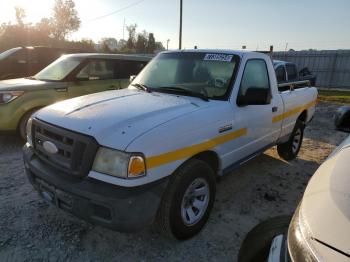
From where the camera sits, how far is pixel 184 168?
2.78 m

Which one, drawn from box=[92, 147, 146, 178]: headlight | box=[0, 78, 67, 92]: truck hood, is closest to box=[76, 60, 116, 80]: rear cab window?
box=[0, 78, 67, 92]: truck hood

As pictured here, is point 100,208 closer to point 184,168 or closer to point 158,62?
point 184,168

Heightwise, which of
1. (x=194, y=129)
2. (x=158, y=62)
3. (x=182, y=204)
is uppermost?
(x=158, y=62)

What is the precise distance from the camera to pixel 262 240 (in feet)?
7.65

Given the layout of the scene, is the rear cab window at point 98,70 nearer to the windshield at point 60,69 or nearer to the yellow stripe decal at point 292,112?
the windshield at point 60,69

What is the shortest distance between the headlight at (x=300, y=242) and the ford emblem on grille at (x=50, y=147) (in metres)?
2.06

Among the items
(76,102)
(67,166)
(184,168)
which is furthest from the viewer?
(76,102)

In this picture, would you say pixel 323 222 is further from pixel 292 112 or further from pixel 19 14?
pixel 19 14

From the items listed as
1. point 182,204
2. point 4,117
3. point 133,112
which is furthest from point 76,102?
point 4,117

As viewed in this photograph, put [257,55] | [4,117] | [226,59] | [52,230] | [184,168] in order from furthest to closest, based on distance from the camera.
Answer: [4,117] → [257,55] → [226,59] → [52,230] → [184,168]

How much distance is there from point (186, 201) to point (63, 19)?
209ft

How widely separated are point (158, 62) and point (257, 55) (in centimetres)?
136

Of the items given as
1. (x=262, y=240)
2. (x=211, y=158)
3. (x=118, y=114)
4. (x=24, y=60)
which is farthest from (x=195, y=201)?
(x=24, y=60)

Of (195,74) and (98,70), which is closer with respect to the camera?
(195,74)
